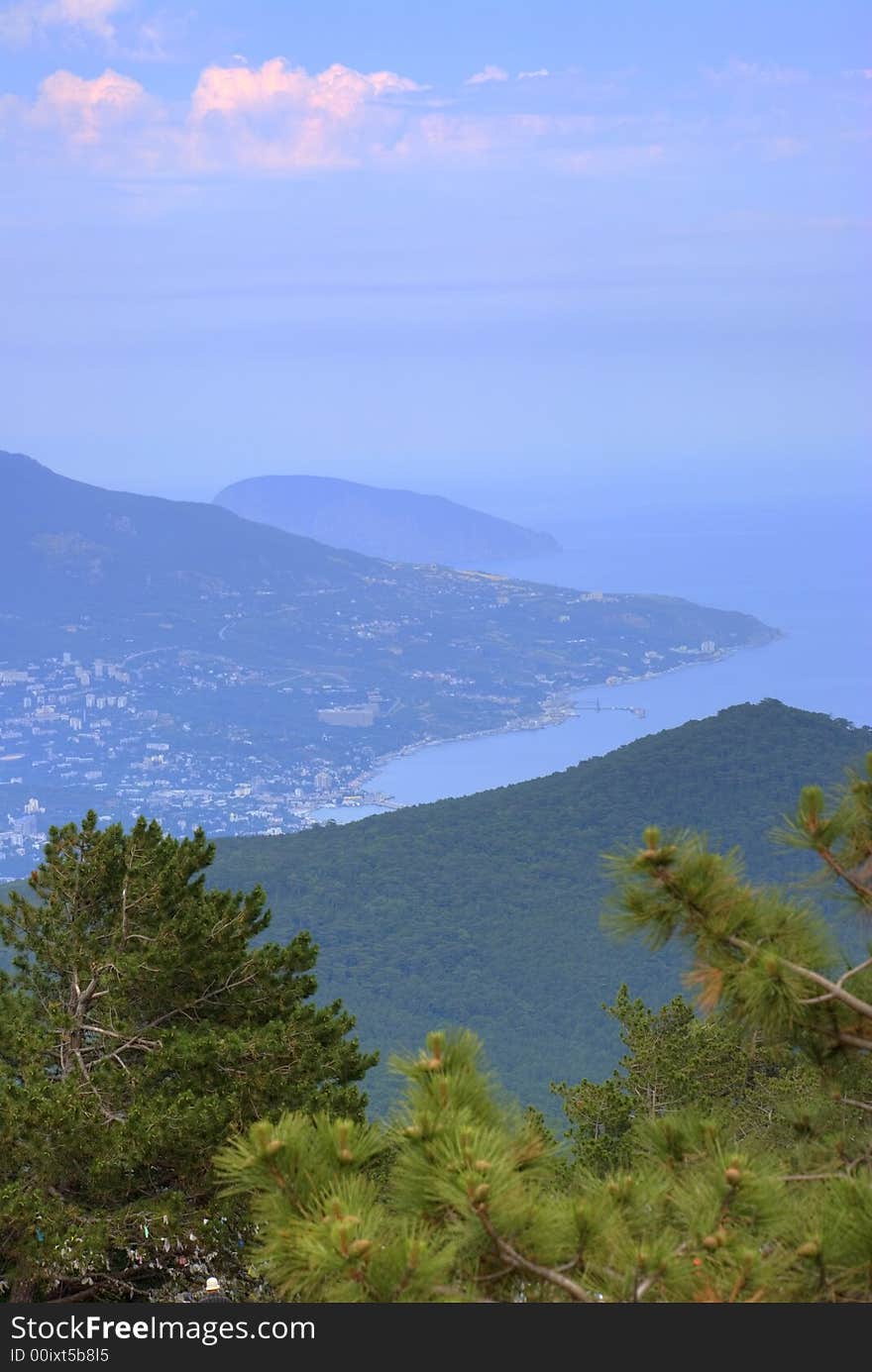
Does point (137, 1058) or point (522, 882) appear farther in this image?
point (522, 882)

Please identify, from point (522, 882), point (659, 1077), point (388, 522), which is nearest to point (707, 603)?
point (388, 522)

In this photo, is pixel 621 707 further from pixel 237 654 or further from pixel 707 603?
pixel 707 603

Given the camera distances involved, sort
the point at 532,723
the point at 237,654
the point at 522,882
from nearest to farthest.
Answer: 1. the point at 522,882
2. the point at 532,723
3. the point at 237,654

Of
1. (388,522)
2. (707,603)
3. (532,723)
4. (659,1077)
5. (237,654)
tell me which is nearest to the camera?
(659,1077)

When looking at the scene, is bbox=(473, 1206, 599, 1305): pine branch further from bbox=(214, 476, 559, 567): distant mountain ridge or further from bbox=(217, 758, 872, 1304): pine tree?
bbox=(214, 476, 559, 567): distant mountain ridge

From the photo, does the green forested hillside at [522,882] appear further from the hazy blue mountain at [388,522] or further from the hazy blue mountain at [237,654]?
the hazy blue mountain at [388,522]

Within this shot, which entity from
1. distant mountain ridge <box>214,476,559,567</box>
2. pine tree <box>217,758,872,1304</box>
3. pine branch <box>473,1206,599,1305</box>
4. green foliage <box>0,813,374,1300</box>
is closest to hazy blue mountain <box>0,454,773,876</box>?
distant mountain ridge <box>214,476,559,567</box>

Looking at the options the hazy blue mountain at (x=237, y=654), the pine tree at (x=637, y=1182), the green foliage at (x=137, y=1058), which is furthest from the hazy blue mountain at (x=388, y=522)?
the pine tree at (x=637, y=1182)

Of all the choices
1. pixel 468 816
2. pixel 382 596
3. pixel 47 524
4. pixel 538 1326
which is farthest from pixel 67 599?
pixel 538 1326
